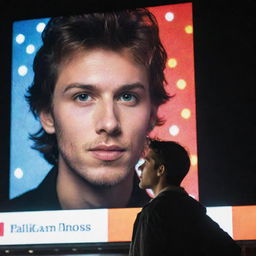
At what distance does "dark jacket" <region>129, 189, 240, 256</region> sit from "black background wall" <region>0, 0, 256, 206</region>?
5.00 ft

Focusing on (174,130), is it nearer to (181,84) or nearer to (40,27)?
(181,84)

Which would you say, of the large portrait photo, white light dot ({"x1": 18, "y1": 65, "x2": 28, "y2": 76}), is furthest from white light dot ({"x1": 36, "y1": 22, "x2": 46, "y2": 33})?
white light dot ({"x1": 18, "y1": 65, "x2": 28, "y2": 76})

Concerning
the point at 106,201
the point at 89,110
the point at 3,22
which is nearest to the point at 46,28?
the point at 3,22

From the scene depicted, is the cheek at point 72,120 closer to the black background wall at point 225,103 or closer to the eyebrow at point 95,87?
the eyebrow at point 95,87

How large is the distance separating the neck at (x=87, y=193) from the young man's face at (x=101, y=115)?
0.03 m

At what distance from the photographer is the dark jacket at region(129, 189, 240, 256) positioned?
6.10 feet

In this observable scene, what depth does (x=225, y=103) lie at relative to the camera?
3.58 m

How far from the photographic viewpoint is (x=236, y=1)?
372 centimetres

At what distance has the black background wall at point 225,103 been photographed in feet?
11.4

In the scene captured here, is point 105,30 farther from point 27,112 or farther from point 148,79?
point 27,112

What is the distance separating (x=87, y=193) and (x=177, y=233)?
1.80 m

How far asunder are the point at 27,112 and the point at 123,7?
97cm

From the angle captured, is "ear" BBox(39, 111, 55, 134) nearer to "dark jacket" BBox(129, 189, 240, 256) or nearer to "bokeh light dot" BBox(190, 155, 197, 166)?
"bokeh light dot" BBox(190, 155, 197, 166)

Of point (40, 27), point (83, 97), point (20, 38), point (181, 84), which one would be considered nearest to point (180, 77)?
point (181, 84)
